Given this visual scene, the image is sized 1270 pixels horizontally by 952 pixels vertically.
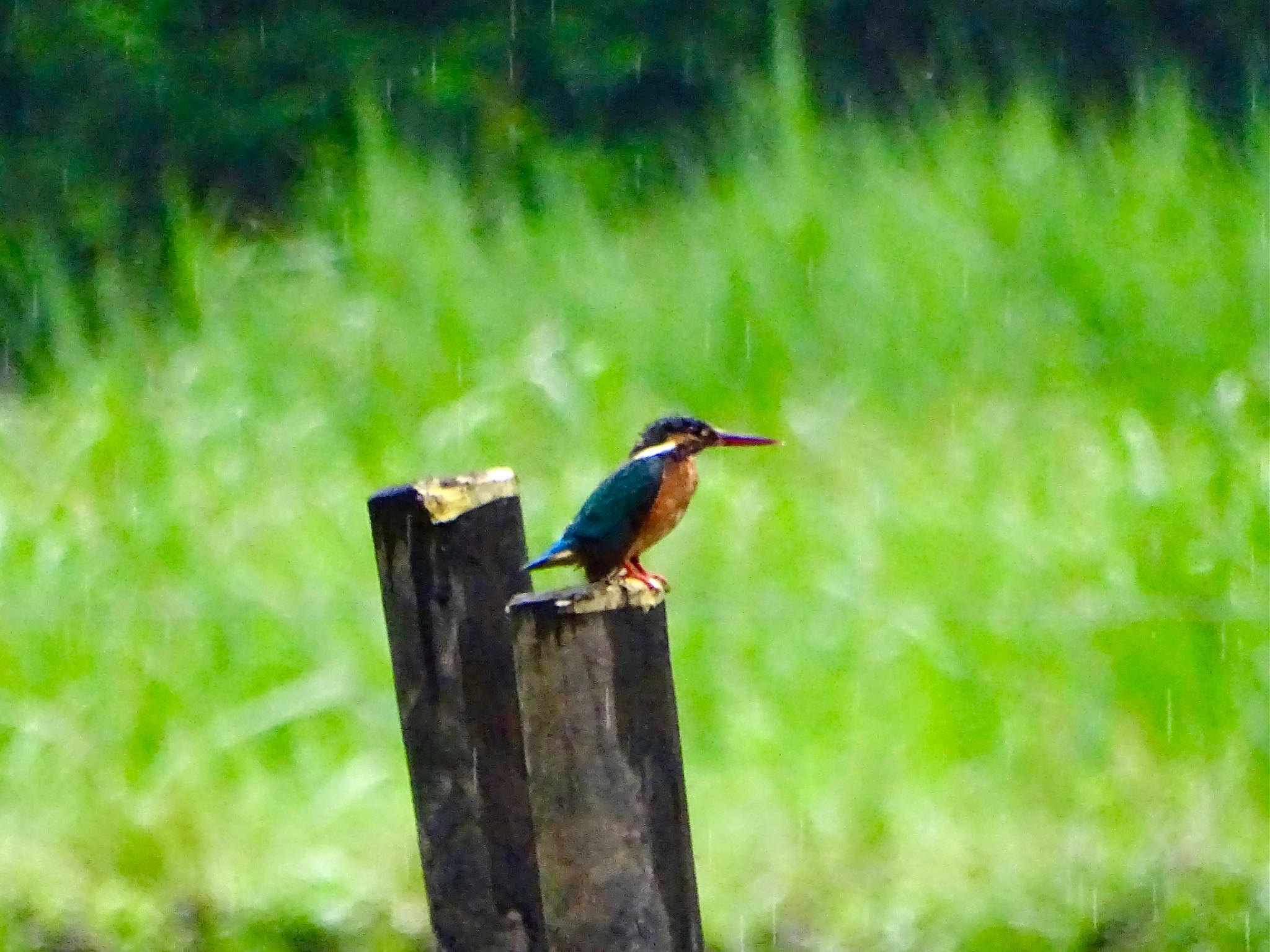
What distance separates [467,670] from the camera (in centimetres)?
234

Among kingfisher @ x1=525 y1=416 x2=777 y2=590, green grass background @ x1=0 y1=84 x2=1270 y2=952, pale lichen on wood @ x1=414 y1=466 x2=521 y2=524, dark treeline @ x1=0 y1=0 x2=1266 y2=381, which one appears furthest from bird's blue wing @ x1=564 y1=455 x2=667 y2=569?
dark treeline @ x1=0 y1=0 x2=1266 y2=381

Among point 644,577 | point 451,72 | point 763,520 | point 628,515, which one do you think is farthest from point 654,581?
point 451,72

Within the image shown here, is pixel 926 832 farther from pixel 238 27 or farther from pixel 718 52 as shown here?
pixel 238 27

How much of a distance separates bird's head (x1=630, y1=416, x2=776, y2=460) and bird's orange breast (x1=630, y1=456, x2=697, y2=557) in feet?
0.09

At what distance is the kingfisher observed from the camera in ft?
7.90

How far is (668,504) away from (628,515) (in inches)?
2.4

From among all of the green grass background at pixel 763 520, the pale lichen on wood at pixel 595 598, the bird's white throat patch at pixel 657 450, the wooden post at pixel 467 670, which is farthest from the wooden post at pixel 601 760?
the green grass background at pixel 763 520

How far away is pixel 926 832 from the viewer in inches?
166

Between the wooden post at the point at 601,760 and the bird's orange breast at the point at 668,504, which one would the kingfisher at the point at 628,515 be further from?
the wooden post at the point at 601,760

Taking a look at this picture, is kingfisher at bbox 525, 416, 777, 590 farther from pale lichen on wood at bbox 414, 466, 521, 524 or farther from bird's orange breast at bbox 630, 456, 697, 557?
pale lichen on wood at bbox 414, 466, 521, 524

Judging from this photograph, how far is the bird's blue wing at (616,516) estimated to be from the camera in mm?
2408

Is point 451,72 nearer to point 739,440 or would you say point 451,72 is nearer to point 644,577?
point 739,440

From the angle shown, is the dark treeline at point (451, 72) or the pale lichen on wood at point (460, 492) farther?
the dark treeline at point (451, 72)

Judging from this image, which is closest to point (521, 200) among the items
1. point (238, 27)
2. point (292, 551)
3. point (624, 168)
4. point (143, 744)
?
point (624, 168)
